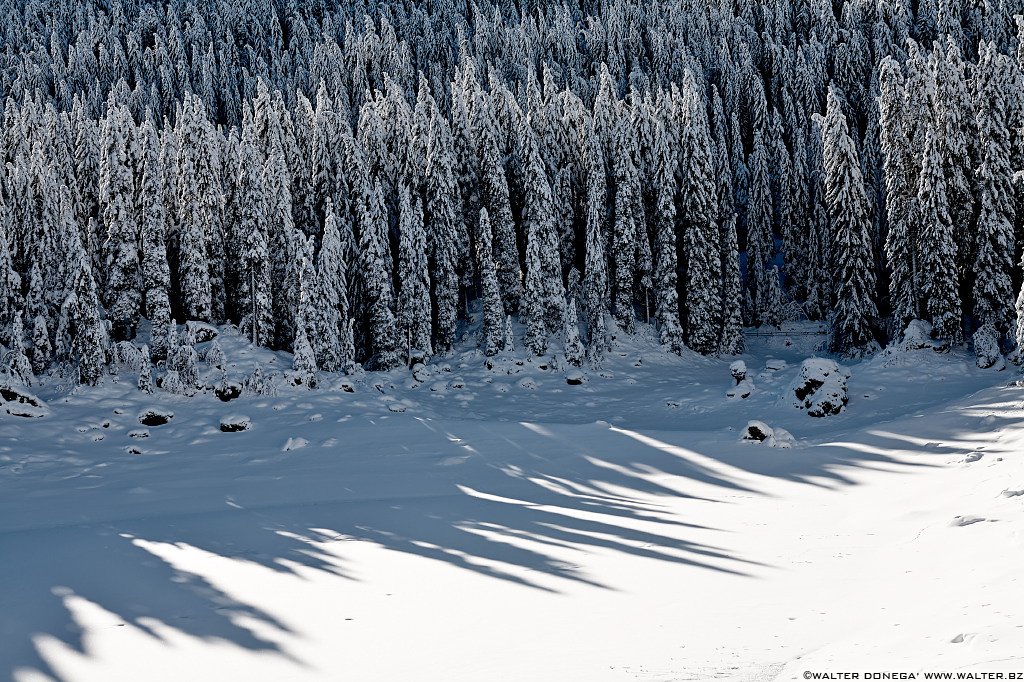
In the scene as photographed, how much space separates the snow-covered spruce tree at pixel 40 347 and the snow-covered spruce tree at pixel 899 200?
42.8m

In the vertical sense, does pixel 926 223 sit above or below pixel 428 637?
above

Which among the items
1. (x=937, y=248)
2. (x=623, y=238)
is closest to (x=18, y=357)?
(x=623, y=238)

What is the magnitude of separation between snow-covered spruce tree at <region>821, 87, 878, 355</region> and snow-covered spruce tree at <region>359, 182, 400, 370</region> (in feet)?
82.2

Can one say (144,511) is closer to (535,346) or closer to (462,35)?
(535,346)

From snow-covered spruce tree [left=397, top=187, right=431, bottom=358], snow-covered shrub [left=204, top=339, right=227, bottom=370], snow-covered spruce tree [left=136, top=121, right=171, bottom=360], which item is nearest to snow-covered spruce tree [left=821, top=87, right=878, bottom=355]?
snow-covered spruce tree [left=397, top=187, right=431, bottom=358]

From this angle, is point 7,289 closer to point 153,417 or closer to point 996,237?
point 153,417

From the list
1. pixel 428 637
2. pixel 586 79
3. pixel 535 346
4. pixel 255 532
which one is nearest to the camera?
pixel 428 637

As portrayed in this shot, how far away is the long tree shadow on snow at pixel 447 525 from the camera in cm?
1108

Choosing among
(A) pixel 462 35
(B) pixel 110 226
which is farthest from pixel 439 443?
(A) pixel 462 35

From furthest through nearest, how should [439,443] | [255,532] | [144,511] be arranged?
[439,443] → [144,511] → [255,532]

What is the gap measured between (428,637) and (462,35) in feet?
251

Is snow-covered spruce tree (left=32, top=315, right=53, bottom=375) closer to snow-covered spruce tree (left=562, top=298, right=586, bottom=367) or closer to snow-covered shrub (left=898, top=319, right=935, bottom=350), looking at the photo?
snow-covered spruce tree (left=562, top=298, right=586, bottom=367)

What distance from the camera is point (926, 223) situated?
121ft

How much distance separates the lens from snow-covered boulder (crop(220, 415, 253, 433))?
31688 millimetres
